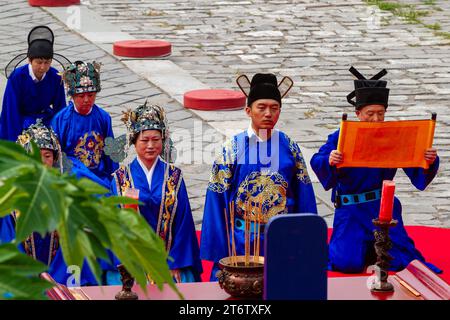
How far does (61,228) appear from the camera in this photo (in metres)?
2.17

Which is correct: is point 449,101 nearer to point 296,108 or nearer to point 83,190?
point 296,108

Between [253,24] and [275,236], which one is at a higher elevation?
[275,236]

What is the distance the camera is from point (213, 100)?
1108 cm

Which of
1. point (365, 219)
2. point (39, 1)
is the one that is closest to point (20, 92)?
point (365, 219)

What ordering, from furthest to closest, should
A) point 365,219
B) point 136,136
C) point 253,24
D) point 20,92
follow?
1. point 253,24
2. point 20,92
3. point 365,219
4. point 136,136

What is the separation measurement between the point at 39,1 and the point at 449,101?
6876mm

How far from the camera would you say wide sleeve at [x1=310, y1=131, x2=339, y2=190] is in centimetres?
657

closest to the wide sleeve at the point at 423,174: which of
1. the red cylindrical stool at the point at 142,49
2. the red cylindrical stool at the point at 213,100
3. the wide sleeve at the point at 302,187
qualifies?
the wide sleeve at the point at 302,187

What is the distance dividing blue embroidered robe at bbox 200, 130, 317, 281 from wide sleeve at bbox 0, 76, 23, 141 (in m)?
2.71

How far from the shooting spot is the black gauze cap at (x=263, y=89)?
6.07m

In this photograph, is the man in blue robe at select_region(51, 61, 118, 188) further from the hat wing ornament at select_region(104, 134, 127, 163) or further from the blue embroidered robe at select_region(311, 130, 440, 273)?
the blue embroidered robe at select_region(311, 130, 440, 273)

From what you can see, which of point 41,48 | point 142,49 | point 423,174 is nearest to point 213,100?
point 142,49

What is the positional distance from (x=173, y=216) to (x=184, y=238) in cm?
14

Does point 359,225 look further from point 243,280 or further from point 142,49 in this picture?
point 142,49
